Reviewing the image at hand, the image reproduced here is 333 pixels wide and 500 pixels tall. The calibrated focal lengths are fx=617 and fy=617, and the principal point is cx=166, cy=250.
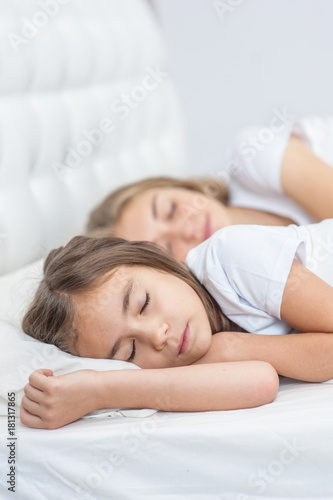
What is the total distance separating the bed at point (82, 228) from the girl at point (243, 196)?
0.78ft

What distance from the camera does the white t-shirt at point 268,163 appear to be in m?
2.01

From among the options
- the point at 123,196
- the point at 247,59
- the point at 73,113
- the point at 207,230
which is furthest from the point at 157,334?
the point at 247,59

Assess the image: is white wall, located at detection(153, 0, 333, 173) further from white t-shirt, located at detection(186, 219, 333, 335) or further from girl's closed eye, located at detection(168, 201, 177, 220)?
white t-shirt, located at detection(186, 219, 333, 335)

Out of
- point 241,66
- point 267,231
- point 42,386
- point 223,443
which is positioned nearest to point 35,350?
point 42,386

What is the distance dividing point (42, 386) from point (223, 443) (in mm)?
342

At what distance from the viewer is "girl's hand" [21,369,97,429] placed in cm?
111

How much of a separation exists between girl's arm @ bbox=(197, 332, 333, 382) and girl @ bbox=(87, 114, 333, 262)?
1.76ft

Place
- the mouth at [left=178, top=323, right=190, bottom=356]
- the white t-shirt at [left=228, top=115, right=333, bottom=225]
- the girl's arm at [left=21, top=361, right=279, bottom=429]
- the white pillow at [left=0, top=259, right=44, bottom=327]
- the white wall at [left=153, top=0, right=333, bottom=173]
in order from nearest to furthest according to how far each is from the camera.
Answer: the girl's arm at [left=21, top=361, right=279, bottom=429] < the mouth at [left=178, top=323, right=190, bottom=356] < the white pillow at [left=0, top=259, right=44, bottom=327] < the white t-shirt at [left=228, top=115, right=333, bottom=225] < the white wall at [left=153, top=0, right=333, bottom=173]

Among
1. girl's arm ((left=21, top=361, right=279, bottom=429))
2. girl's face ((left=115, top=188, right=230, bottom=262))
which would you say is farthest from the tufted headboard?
girl's arm ((left=21, top=361, right=279, bottom=429))

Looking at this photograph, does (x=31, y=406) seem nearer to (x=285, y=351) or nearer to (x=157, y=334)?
(x=157, y=334)

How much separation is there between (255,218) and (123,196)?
1.46ft

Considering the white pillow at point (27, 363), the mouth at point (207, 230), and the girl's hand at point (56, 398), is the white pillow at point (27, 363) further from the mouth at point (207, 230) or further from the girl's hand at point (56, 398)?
the mouth at point (207, 230)

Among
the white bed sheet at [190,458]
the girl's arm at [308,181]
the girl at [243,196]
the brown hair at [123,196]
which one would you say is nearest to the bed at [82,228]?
the white bed sheet at [190,458]

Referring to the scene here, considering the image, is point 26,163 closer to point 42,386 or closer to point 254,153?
point 254,153
